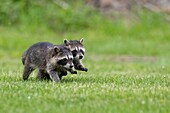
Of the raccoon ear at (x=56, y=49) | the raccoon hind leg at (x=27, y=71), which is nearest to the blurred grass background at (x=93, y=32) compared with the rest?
the raccoon hind leg at (x=27, y=71)

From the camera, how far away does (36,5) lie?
104 ft

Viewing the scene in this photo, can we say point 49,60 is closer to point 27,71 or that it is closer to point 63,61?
point 63,61

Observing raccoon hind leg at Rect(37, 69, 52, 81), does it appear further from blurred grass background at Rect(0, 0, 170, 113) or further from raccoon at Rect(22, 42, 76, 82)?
blurred grass background at Rect(0, 0, 170, 113)

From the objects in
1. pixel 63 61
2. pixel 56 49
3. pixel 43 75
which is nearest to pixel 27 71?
pixel 43 75

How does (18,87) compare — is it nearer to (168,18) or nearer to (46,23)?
(46,23)

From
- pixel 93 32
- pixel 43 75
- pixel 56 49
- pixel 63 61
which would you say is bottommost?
pixel 43 75

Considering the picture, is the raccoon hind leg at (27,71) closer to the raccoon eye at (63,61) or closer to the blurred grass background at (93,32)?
the raccoon eye at (63,61)

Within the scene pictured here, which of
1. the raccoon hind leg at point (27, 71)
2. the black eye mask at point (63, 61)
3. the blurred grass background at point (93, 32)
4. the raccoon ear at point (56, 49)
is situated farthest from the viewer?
the blurred grass background at point (93, 32)

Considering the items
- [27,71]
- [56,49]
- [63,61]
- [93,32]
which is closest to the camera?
[63,61]

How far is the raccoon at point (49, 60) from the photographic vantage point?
40.4 ft

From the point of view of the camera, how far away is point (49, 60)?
12742 mm

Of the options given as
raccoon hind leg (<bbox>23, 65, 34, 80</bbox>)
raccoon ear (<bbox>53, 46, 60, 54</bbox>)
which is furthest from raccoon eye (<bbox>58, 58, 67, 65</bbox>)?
raccoon hind leg (<bbox>23, 65, 34, 80</bbox>)

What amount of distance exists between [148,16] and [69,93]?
21286mm

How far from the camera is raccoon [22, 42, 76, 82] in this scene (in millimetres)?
12328
